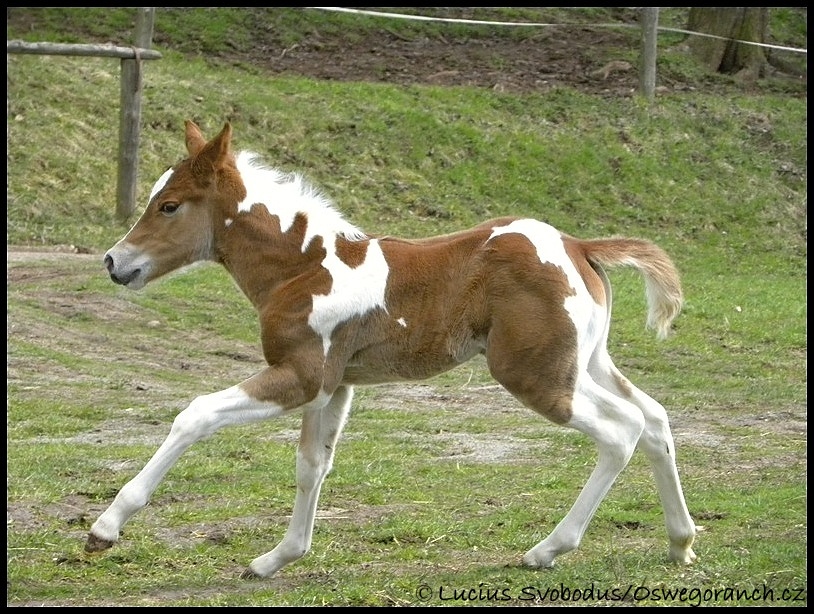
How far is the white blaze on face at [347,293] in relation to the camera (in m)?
5.75

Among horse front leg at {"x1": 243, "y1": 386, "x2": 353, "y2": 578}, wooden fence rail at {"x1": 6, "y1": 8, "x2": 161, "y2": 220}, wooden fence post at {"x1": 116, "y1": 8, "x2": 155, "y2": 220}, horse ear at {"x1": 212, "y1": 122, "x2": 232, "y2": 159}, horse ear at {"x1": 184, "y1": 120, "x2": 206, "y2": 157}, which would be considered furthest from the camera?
wooden fence post at {"x1": 116, "y1": 8, "x2": 155, "y2": 220}

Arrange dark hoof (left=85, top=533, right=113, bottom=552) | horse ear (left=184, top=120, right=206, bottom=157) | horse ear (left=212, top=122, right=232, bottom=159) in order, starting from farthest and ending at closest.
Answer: horse ear (left=184, top=120, right=206, bottom=157) → horse ear (left=212, top=122, right=232, bottom=159) → dark hoof (left=85, top=533, right=113, bottom=552)

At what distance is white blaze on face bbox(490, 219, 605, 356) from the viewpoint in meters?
5.75

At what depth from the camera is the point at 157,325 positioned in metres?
13.1

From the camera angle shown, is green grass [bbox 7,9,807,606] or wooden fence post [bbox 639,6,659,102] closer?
green grass [bbox 7,9,807,606]

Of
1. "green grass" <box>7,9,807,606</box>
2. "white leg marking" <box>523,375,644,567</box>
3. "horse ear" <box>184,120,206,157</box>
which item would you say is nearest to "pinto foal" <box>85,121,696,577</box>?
"white leg marking" <box>523,375,644,567</box>

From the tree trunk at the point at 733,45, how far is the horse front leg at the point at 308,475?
20034mm

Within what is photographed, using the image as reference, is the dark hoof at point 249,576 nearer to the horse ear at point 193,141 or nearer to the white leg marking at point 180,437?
the white leg marking at point 180,437

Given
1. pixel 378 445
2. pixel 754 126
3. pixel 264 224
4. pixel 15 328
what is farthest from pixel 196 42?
pixel 264 224

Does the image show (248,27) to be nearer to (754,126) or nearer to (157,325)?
(754,126)

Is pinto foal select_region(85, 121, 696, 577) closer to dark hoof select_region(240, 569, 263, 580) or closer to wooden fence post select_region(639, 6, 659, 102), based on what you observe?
dark hoof select_region(240, 569, 263, 580)

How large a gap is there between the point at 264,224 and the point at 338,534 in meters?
1.69

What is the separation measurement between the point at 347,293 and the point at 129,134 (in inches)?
448

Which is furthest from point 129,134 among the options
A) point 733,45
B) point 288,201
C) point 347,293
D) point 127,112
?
point 733,45
